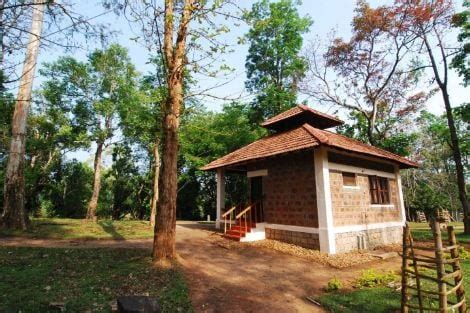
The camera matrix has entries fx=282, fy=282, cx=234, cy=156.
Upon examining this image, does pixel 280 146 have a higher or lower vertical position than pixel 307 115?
lower

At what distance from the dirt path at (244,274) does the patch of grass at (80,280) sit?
1.85 ft

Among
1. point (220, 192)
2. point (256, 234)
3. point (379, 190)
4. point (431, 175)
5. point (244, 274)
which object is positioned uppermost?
point (431, 175)

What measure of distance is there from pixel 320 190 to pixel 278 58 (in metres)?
17.0

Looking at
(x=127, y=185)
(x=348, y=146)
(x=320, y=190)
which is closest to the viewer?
(x=320, y=190)

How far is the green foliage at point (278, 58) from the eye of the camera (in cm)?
2273

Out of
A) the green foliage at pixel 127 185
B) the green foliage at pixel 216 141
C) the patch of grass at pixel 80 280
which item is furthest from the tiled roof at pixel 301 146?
the green foliage at pixel 127 185

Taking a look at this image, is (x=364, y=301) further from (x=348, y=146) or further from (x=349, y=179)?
(x=348, y=146)

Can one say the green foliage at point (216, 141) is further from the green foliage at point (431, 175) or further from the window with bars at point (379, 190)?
the green foliage at point (431, 175)

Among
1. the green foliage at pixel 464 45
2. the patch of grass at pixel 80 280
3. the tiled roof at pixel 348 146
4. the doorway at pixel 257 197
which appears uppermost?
the green foliage at pixel 464 45

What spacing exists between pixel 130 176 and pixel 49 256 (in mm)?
22903

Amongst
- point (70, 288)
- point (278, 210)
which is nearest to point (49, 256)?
point (70, 288)

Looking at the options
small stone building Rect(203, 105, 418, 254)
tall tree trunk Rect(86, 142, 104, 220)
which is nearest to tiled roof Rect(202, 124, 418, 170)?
small stone building Rect(203, 105, 418, 254)

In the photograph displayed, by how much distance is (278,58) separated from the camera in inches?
950

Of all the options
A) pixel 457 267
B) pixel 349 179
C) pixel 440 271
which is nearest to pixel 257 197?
pixel 349 179
